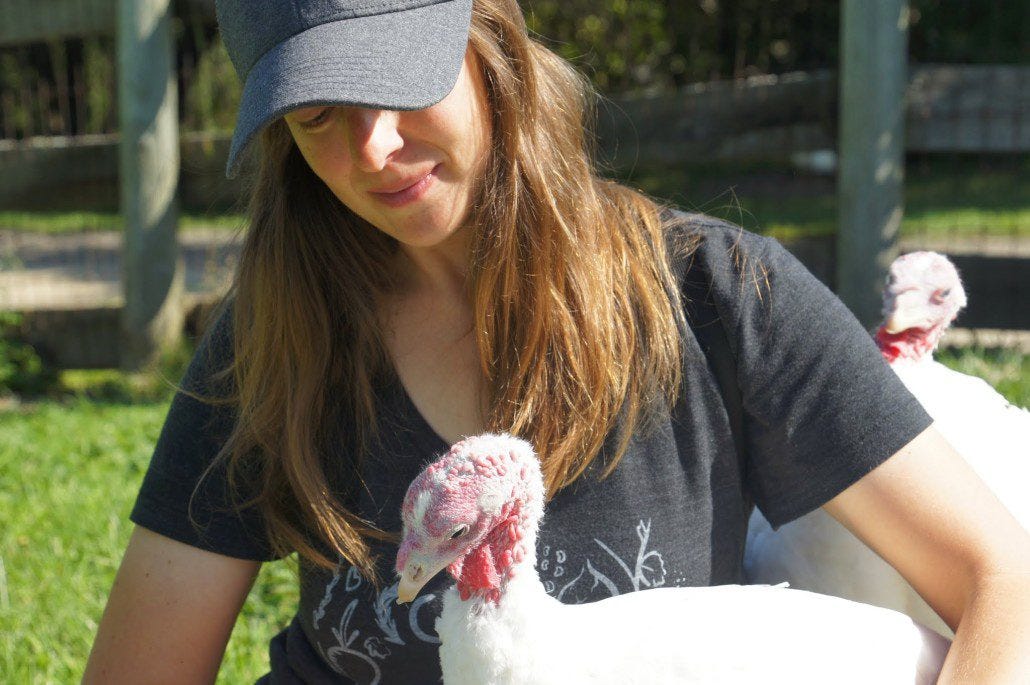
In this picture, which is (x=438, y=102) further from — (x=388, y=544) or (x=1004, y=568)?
(x=1004, y=568)

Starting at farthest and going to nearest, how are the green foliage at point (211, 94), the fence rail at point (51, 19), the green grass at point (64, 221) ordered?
the green foliage at point (211, 94)
the green grass at point (64, 221)
the fence rail at point (51, 19)

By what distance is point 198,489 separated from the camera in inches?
70.9

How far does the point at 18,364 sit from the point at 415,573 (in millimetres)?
3730

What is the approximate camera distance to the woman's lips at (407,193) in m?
1.62

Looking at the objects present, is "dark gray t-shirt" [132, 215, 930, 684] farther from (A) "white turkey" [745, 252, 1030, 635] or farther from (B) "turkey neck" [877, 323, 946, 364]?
(B) "turkey neck" [877, 323, 946, 364]

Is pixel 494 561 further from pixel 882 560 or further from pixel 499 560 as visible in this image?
pixel 882 560

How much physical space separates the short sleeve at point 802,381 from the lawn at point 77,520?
0.81 metres

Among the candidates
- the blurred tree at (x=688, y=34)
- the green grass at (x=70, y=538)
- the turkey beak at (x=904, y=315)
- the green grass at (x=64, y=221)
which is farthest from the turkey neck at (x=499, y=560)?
the green grass at (x=64, y=221)

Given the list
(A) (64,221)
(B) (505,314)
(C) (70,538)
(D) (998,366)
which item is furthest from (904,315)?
(A) (64,221)

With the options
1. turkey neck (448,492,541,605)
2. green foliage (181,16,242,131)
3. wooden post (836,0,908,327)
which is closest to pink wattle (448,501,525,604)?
turkey neck (448,492,541,605)

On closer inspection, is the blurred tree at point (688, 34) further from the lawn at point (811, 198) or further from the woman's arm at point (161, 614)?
the woman's arm at point (161, 614)

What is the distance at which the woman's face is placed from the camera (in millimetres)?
1562

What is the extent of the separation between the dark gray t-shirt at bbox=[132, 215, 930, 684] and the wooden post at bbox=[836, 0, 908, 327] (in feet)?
7.29

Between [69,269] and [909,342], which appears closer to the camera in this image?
[909,342]
